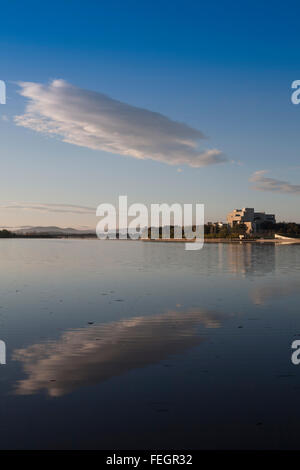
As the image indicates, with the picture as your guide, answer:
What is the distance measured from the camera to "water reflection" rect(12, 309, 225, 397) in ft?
35.9

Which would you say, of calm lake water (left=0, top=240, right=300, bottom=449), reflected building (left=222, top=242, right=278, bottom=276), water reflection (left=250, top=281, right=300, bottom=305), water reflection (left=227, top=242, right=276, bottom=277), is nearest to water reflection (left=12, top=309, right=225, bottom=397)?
calm lake water (left=0, top=240, right=300, bottom=449)

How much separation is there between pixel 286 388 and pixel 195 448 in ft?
12.5

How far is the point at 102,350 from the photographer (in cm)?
1378

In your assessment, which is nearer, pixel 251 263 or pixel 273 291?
pixel 273 291

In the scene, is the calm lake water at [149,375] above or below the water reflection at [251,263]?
above

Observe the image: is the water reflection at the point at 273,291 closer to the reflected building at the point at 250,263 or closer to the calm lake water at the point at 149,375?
the calm lake water at the point at 149,375

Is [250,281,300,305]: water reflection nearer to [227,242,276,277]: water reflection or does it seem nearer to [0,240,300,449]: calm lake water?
[0,240,300,449]: calm lake water

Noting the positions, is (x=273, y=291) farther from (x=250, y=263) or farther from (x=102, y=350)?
(x=250, y=263)

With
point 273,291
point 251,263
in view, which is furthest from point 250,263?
point 273,291

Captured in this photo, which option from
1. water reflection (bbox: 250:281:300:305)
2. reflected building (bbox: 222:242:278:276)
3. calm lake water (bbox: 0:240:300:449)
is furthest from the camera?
reflected building (bbox: 222:242:278:276)

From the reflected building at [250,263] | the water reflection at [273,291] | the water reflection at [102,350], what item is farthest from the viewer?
the reflected building at [250,263]

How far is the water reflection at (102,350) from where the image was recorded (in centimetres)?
1093

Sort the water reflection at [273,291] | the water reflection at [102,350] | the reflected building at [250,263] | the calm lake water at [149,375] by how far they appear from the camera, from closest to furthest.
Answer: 1. the calm lake water at [149,375]
2. the water reflection at [102,350]
3. the water reflection at [273,291]
4. the reflected building at [250,263]

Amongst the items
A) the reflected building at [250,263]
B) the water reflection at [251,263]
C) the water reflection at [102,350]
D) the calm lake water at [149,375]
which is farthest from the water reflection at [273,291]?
the reflected building at [250,263]
